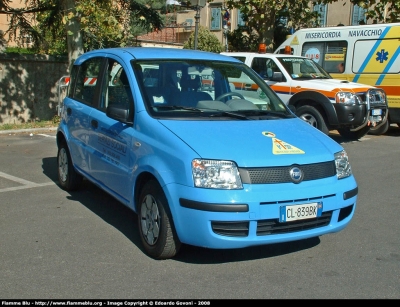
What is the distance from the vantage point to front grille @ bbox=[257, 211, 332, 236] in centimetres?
420

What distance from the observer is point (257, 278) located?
13.8 feet

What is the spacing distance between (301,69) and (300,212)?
811 centimetres

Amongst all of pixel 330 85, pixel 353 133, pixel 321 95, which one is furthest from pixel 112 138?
pixel 353 133

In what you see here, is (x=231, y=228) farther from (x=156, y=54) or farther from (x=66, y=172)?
(x=66, y=172)

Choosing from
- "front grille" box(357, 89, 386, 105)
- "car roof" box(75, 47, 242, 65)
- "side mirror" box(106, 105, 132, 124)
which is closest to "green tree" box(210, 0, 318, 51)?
"front grille" box(357, 89, 386, 105)

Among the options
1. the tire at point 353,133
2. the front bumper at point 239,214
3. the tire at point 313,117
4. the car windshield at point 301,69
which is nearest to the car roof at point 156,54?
the front bumper at point 239,214

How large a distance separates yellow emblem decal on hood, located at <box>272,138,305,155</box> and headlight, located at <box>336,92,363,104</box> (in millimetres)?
6589

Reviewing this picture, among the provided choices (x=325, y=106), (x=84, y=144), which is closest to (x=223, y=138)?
(x=84, y=144)

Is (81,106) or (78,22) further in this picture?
(78,22)

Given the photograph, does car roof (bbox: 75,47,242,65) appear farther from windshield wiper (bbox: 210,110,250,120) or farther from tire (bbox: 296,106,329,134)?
tire (bbox: 296,106,329,134)

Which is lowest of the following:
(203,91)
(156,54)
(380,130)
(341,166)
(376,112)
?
(380,130)

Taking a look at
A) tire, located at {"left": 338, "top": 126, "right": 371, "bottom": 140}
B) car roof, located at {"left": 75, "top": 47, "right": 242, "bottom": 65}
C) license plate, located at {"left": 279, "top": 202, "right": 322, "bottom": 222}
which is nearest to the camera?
license plate, located at {"left": 279, "top": 202, "right": 322, "bottom": 222}

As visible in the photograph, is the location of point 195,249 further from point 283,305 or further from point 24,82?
point 24,82

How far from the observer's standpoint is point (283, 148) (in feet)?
14.5
